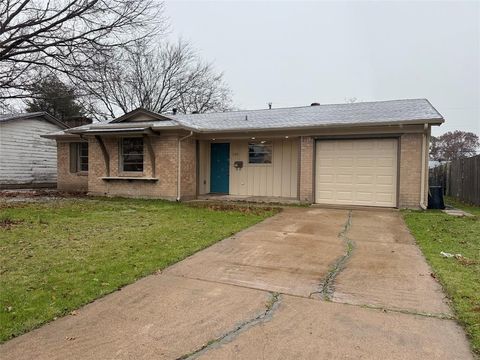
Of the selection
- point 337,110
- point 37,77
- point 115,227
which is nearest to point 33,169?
point 37,77

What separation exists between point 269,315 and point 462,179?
47.3 ft

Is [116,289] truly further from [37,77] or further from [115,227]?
[37,77]

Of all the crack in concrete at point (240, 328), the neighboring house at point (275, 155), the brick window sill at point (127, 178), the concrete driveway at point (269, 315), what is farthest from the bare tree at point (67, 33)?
the crack in concrete at point (240, 328)

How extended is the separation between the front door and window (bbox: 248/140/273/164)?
997 mm

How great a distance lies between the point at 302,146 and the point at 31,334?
1032 centimetres

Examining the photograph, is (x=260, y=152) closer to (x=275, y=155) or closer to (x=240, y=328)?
(x=275, y=155)

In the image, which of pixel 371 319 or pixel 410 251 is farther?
pixel 410 251

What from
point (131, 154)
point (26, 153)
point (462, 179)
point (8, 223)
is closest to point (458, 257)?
point (8, 223)

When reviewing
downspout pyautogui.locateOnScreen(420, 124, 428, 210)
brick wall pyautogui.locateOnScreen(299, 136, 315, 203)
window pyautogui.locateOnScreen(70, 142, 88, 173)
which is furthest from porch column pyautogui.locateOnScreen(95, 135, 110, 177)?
downspout pyautogui.locateOnScreen(420, 124, 428, 210)

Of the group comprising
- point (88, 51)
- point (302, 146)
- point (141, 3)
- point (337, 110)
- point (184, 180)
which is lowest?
point (184, 180)

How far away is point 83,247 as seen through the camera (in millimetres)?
5613

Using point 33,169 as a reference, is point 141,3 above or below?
above

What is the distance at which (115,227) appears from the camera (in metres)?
7.39

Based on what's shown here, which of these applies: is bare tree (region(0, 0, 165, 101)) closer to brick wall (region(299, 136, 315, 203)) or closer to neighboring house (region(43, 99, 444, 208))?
neighboring house (region(43, 99, 444, 208))
